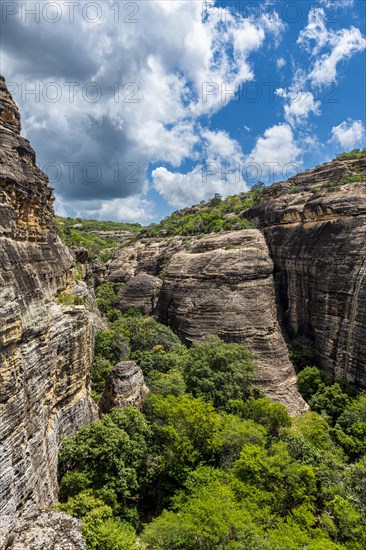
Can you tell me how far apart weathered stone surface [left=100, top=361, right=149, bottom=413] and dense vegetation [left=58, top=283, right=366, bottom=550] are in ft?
3.95

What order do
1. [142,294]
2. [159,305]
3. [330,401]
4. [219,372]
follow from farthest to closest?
[142,294] < [159,305] < [330,401] < [219,372]

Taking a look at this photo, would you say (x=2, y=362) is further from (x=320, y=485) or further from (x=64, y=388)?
(x=320, y=485)

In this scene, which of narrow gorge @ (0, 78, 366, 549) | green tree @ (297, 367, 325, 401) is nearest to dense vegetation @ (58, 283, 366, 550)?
narrow gorge @ (0, 78, 366, 549)

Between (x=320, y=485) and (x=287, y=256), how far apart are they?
905 inches

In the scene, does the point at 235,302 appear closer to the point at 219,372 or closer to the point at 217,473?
the point at 219,372

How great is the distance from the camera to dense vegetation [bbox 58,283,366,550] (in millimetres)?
11891

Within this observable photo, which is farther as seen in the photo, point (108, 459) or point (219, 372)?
point (219, 372)

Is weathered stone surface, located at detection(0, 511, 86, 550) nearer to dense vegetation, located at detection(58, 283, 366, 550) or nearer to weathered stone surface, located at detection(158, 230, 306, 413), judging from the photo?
dense vegetation, located at detection(58, 283, 366, 550)

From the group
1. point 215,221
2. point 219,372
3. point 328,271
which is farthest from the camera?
point 215,221

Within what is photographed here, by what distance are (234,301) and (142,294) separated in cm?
1623

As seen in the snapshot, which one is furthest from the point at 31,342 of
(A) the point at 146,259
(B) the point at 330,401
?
(A) the point at 146,259

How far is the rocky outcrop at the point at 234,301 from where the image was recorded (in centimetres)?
2845

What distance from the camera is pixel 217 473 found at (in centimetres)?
1538

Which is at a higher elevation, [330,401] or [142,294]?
[142,294]
